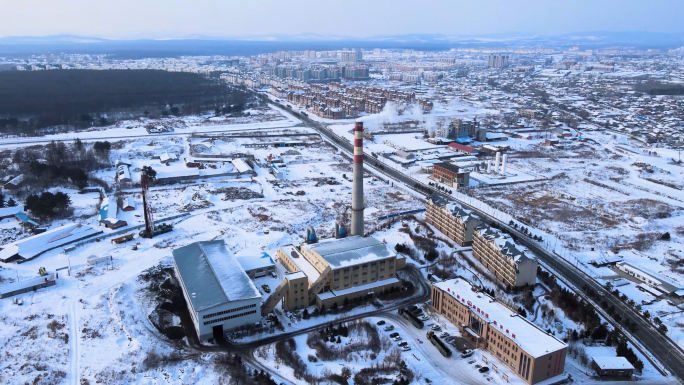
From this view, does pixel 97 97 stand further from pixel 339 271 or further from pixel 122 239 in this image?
pixel 339 271

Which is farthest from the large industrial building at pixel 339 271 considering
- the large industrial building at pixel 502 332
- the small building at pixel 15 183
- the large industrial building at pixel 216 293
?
the small building at pixel 15 183

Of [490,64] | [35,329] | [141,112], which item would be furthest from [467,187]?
[490,64]

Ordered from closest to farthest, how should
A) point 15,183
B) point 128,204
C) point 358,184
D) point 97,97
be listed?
1. point 358,184
2. point 128,204
3. point 15,183
4. point 97,97

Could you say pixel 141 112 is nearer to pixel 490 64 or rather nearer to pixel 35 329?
pixel 35 329

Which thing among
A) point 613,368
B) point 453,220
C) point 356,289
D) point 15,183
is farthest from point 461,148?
point 15,183

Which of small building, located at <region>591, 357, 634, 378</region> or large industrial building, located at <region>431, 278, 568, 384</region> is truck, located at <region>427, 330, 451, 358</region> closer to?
large industrial building, located at <region>431, 278, 568, 384</region>

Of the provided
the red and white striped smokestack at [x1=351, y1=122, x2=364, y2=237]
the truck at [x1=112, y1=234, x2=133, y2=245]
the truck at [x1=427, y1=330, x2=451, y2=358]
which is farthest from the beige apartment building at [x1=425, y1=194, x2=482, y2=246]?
the truck at [x1=112, y1=234, x2=133, y2=245]

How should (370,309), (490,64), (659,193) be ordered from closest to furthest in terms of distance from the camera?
(370,309) → (659,193) → (490,64)
